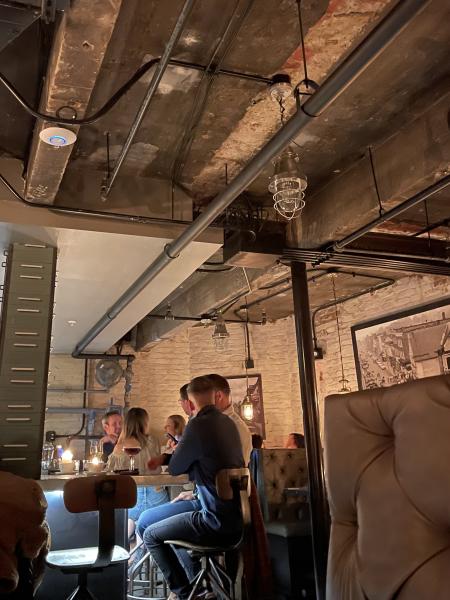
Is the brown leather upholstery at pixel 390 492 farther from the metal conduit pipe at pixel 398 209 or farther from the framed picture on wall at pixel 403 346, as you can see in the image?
the framed picture on wall at pixel 403 346

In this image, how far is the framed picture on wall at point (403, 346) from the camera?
20.1 feet

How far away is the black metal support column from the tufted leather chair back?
34 centimetres

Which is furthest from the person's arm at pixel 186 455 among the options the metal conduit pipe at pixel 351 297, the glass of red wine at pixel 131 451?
the metal conduit pipe at pixel 351 297

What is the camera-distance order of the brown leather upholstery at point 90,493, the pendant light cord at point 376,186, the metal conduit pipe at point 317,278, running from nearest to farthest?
the brown leather upholstery at point 90,493 < the pendant light cord at point 376,186 < the metal conduit pipe at point 317,278

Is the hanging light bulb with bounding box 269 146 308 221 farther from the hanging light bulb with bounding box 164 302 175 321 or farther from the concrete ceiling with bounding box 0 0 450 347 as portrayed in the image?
the hanging light bulb with bounding box 164 302 175 321

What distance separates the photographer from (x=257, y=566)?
303 cm

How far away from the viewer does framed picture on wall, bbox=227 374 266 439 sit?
8.16m

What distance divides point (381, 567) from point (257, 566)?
2.43 metres

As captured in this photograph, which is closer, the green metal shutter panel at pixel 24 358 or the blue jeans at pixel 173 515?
the blue jeans at pixel 173 515

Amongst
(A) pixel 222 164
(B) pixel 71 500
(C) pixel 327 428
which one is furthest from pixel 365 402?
(A) pixel 222 164

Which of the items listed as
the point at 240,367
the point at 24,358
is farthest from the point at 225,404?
the point at 240,367

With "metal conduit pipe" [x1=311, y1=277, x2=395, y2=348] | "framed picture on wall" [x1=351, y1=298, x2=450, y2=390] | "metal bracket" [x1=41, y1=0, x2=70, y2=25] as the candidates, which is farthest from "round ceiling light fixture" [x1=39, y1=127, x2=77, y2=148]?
"metal conduit pipe" [x1=311, y1=277, x2=395, y2=348]

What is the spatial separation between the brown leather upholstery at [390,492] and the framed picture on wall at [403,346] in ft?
16.9

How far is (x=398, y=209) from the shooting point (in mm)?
3795
